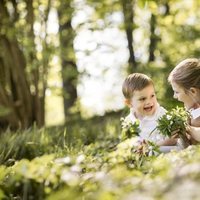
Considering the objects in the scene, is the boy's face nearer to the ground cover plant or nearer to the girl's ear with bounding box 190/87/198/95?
the girl's ear with bounding box 190/87/198/95

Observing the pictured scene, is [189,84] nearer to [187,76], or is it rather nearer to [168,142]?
[187,76]

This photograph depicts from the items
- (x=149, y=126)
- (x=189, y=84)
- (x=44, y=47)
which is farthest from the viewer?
(x=44, y=47)

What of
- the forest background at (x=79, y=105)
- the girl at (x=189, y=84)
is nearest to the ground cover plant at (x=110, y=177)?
the forest background at (x=79, y=105)

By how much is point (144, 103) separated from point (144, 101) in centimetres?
2

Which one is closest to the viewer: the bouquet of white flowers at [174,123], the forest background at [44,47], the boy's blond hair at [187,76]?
the bouquet of white flowers at [174,123]

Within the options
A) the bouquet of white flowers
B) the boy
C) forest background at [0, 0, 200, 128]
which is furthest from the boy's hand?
forest background at [0, 0, 200, 128]

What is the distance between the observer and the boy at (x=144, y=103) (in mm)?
4789

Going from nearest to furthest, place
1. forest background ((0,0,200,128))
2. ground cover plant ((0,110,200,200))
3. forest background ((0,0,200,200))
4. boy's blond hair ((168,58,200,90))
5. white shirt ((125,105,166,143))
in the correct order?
ground cover plant ((0,110,200,200)) < forest background ((0,0,200,200)) < boy's blond hair ((168,58,200,90)) < white shirt ((125,105,166,143)) < forest background ((0,0,200,128))

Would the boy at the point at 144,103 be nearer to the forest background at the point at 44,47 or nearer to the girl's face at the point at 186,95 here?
the girl's face at the point at 186,95

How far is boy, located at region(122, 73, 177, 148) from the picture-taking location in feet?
15.7

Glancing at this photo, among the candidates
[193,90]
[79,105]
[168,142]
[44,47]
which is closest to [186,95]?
[193,90]

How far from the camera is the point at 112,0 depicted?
428 inches

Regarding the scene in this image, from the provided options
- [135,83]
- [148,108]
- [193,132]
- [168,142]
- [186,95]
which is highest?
[135,83]

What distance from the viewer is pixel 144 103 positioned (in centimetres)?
482
